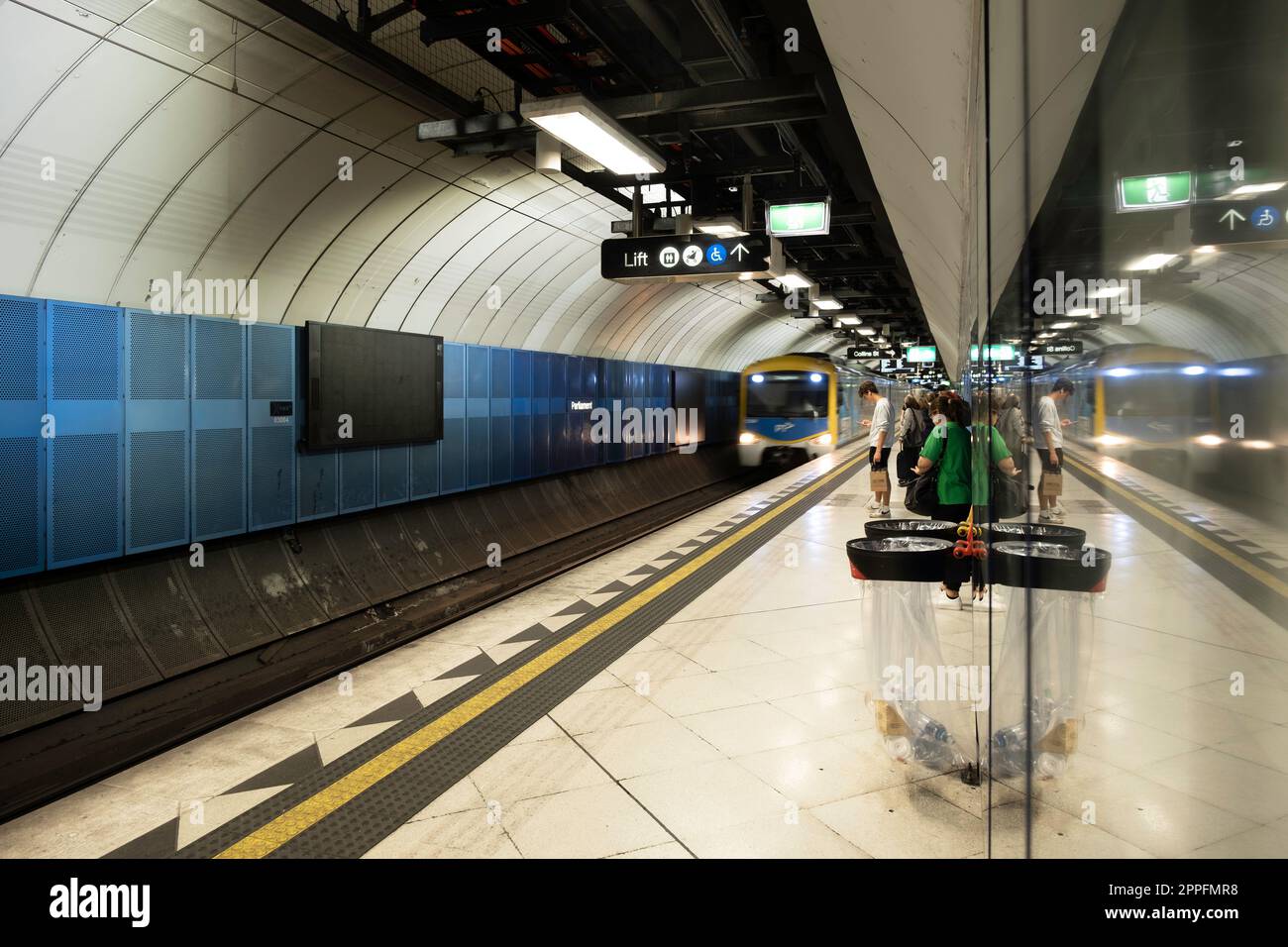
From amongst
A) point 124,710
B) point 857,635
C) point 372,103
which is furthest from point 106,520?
Result: point 857,635

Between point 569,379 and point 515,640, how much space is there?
29.2 feet

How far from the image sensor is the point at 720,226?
8648 millimetres

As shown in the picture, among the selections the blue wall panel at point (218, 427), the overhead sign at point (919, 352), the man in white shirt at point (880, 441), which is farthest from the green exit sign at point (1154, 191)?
the overhead sign at point (919, 352)

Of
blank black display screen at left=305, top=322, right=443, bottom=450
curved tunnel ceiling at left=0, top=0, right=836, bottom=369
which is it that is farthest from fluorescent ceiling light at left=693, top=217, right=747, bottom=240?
blank black display screen at left=305, top=322, right=443, bottom=450

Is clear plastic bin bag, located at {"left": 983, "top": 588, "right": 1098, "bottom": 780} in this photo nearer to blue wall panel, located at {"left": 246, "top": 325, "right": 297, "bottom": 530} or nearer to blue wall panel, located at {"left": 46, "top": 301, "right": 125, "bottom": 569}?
blue wall panel, located at {"left": 46, "top": 301, "right": 125, "bottom": 569}

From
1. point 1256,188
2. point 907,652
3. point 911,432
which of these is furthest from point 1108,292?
point 911,432

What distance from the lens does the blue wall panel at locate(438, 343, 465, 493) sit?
A: 10391mm

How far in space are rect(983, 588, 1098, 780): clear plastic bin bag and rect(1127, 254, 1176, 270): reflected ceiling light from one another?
3.31 ft

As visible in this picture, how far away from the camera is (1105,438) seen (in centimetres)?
129

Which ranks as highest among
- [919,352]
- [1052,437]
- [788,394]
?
[919,352]

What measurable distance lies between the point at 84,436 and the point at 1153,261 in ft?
22.2

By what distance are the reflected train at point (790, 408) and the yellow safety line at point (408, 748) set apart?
13.6 meters

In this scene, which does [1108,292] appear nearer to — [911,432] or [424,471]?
[911,432]

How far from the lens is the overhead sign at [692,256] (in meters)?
8.70
